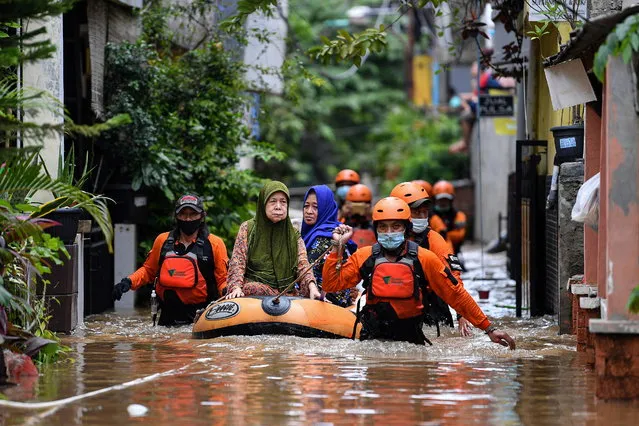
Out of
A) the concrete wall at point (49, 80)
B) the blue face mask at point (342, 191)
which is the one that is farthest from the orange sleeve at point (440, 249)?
the blue face mask at point (342, 191)

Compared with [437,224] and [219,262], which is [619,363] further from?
[437,224]

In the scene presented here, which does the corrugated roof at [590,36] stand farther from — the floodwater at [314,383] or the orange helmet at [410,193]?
the orange helmet at [410,193]

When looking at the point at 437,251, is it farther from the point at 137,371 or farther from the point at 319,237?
the point at 137,371

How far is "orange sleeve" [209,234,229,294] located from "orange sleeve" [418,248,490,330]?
3.28 metres

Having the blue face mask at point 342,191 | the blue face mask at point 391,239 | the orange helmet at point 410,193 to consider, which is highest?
the blue face mask at point 342,191

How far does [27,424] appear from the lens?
25.4 ft

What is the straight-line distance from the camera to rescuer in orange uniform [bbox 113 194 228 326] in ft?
43.8

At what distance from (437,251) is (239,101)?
19.2 feet

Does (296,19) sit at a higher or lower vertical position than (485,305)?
higher

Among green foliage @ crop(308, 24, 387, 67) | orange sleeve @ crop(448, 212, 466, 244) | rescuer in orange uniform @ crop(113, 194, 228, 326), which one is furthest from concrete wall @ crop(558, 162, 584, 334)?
orange sleeve @ crop(448, 212, 466, 244)

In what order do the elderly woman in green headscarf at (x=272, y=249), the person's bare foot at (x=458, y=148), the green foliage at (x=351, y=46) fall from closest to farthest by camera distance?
the elderly woman in green headscarf at (x=272, y=249)
the green foliage at (x=351, y=46)
the person's bare foot at (x=458, y=148)

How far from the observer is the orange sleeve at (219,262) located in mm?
13555

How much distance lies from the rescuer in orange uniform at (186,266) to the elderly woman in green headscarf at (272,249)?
613 mm

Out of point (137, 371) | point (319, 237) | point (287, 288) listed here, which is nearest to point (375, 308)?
point (287, 288)
